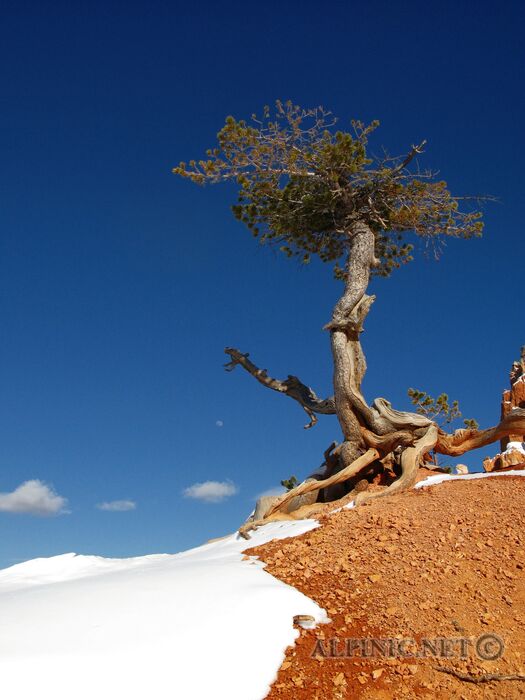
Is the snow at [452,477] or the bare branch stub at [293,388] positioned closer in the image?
the snow at [452,477]

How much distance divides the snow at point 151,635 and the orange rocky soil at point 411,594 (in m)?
0.28

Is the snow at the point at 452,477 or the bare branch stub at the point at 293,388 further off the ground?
the bare branch stub at the point at 293,388

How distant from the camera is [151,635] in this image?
4832 mm

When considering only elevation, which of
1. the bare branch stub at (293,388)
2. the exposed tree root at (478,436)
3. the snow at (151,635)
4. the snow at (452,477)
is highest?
the bare branch stub at (293,388)

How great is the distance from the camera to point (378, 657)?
4.98 m

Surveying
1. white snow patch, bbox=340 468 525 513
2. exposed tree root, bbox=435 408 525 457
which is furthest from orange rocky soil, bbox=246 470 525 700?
exposed tree root, bbox=435 408 525 457

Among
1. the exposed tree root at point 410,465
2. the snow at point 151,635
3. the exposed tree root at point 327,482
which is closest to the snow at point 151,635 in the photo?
the snow at point 151,635

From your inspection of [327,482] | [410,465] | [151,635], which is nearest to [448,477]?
[410,465]

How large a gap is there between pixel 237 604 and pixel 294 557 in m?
1.83

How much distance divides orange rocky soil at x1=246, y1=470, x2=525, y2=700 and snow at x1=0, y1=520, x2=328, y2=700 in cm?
28

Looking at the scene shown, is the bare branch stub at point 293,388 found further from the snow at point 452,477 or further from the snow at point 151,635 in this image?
the snow at point 151,635

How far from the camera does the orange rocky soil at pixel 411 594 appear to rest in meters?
4.75

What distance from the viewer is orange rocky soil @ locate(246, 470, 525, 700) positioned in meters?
4.75

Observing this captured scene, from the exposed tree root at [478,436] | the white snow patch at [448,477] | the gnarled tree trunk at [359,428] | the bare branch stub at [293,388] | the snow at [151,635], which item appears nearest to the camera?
the snow at [151,635]
